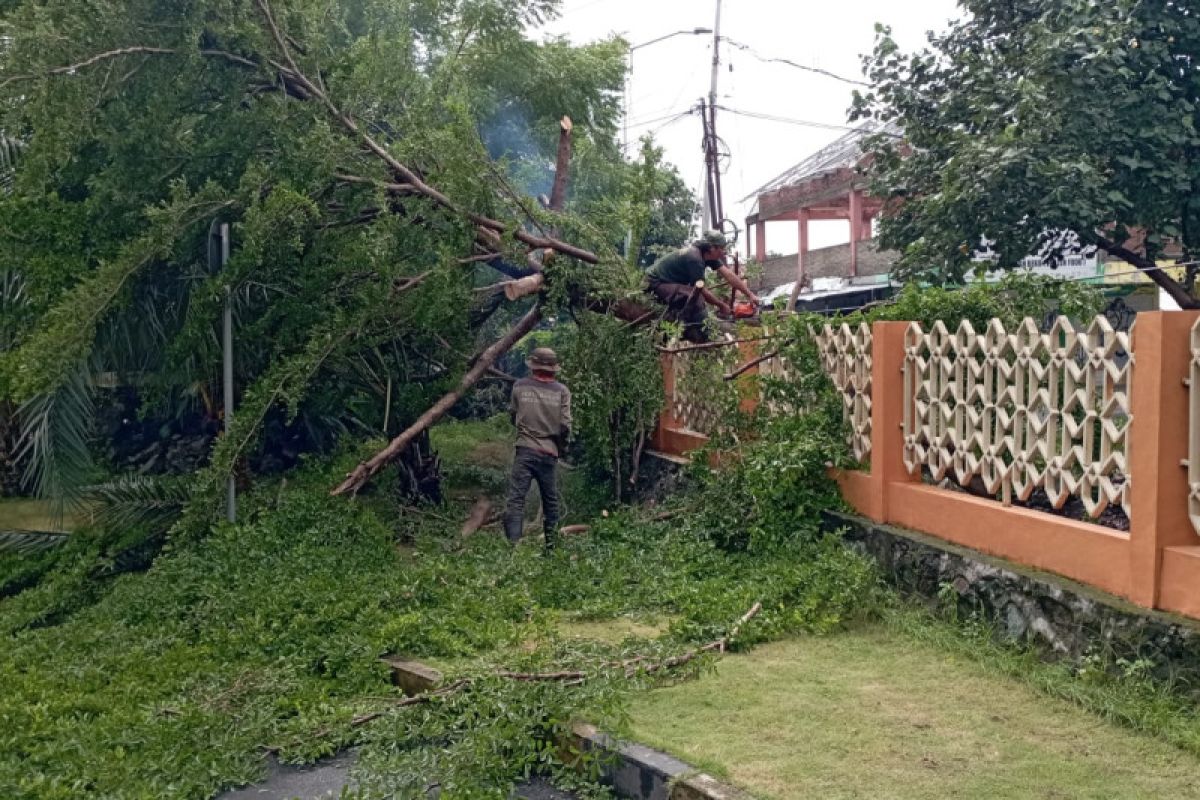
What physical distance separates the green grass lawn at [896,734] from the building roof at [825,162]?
15.9 meters

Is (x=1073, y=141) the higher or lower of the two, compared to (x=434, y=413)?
higher

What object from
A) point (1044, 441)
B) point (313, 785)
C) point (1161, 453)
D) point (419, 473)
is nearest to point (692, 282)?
point (419, 473)

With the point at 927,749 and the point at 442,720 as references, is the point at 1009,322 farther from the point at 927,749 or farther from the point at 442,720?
the point at 442,720

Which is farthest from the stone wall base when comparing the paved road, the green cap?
the green cap

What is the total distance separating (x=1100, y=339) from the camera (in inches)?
193

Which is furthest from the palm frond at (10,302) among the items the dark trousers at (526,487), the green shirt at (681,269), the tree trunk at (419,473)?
the green shirt at (681,269)

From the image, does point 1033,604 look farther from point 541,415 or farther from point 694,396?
point 694,396

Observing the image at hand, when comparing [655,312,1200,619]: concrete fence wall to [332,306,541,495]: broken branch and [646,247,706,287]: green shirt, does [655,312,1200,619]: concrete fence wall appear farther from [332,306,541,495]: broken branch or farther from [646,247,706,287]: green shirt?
[332,306,541,495]: broken branch

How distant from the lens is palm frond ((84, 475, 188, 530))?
857 cm

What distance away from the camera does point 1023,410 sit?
17.5 ft

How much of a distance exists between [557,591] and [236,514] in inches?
110

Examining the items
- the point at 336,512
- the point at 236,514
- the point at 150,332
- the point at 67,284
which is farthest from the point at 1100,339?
the point at 150,332

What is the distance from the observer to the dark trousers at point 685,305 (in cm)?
905

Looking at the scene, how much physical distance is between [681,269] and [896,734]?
566cm
